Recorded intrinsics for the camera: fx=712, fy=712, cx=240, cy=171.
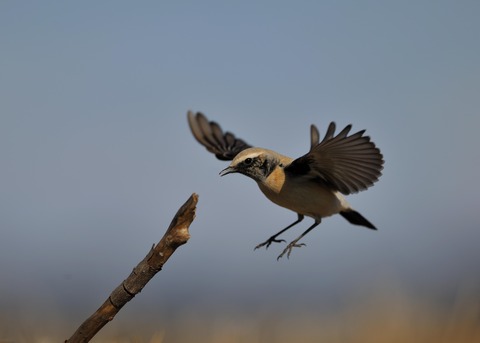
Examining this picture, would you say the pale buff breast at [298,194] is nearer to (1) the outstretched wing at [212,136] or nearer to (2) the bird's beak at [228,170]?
(2) the bird's beak at [228,170]

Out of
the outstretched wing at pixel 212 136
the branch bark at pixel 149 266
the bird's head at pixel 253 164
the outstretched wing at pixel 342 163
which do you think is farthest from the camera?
the outstretched wing at pixel 212 136

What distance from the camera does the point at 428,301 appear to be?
332 inches

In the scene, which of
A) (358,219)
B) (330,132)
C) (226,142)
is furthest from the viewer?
(226,142)

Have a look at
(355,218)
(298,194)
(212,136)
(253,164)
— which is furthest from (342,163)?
(212,136)

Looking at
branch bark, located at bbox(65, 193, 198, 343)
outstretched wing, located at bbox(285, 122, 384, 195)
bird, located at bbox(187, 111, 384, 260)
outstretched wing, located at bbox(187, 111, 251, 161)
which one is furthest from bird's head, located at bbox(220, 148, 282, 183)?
branch bark, located at bbox(65, 193, 198, 343)

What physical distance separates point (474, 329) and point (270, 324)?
218 cm

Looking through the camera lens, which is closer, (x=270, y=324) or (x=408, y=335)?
(x=408, y=335)

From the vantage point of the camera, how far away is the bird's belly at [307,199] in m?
7.69

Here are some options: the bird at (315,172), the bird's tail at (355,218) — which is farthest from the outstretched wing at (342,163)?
the bird's tail at (355,218)

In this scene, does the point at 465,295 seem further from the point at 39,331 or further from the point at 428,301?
the point at 39,331

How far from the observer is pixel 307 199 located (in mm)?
7809

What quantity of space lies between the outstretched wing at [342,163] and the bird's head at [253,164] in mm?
278

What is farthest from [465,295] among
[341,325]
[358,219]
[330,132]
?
[358,219]

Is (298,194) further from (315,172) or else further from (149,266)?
(149,266)
